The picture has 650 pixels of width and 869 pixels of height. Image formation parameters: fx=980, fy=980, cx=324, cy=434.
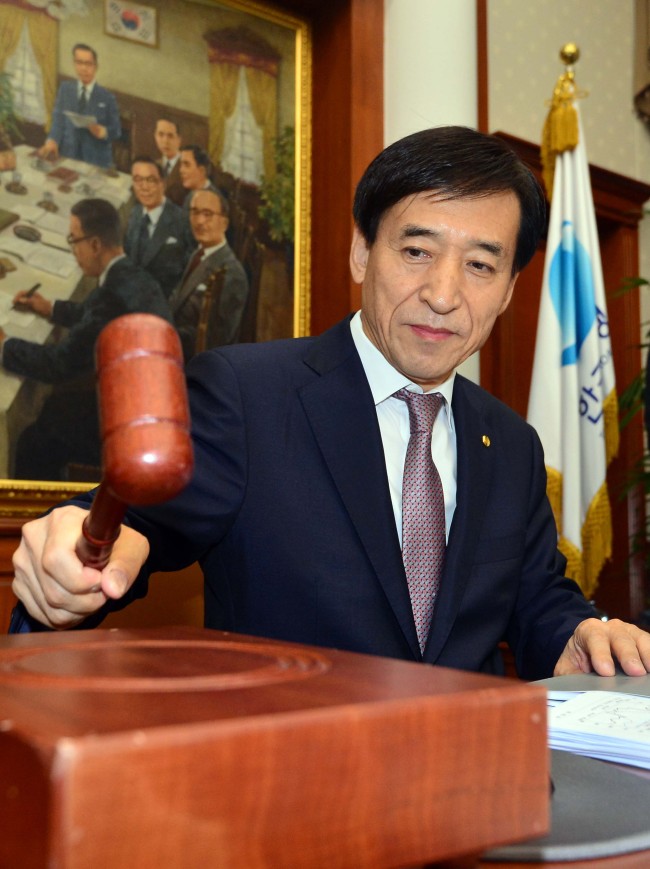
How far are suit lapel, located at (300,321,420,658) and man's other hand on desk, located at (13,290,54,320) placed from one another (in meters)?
1.74

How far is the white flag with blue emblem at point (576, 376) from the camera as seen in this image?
14.8 ft

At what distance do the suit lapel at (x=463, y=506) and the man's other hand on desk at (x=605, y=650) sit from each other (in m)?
0.22

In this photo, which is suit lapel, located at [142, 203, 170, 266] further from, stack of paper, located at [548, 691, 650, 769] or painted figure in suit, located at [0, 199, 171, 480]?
stack of paper, located at [548, 691, 650, 769]

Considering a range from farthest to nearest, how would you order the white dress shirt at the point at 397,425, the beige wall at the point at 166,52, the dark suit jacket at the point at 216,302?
the dark suit jacket at the point at 216,302, the beige wall at the point at 166,52, the white dress shirt at the point at 397,425

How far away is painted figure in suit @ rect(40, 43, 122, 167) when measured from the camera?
11.9ft

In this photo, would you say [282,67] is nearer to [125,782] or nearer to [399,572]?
[399,572]

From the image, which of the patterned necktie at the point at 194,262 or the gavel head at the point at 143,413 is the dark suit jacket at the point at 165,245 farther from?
the gavel head at the point at 143,413

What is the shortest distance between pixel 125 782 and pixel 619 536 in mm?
5862

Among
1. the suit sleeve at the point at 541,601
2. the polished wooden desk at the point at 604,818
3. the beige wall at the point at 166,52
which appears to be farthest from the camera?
the beige wall at the point at 166,52

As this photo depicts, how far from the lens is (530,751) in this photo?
1.85 ft

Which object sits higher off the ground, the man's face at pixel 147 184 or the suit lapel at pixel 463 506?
the man's face at pixel 147 184

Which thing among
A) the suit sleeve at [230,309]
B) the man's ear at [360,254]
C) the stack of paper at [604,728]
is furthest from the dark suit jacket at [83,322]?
the stack of paper at [604,728]

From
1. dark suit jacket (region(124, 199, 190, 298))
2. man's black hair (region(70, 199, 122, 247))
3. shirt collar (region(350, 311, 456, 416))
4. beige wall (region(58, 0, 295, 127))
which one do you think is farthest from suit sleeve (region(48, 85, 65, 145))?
shirt collar (region(350, 311, 456, 416))

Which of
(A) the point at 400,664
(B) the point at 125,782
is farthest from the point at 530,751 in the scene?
(B) the point at 125,782
